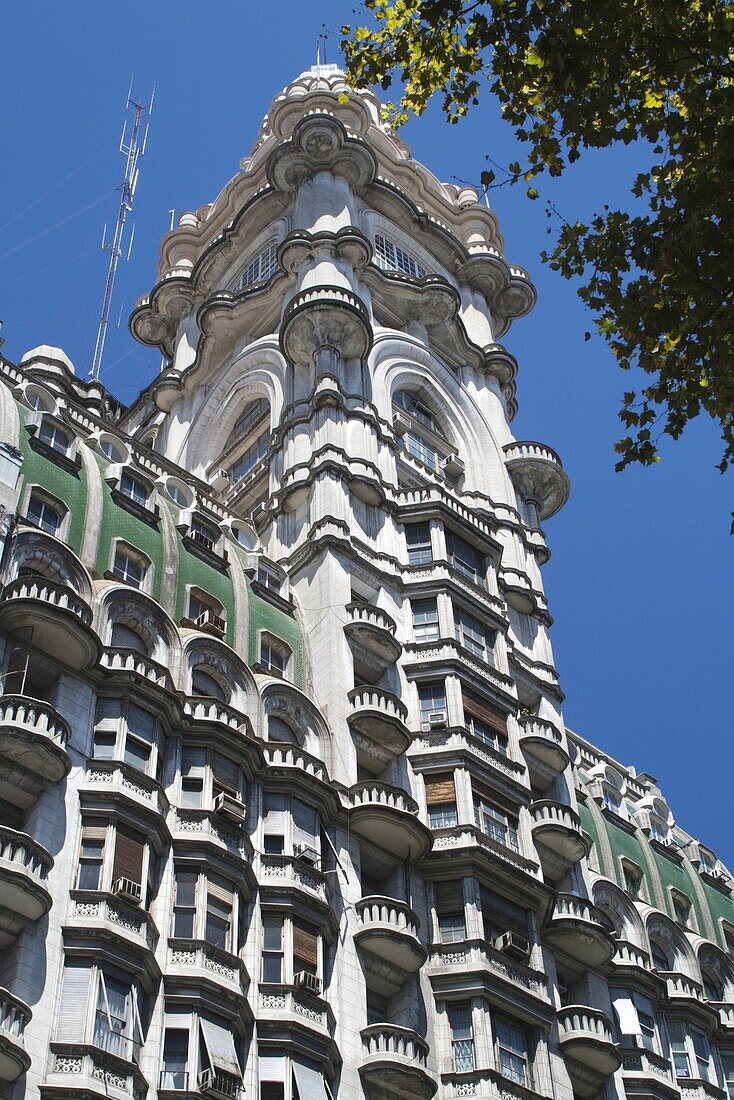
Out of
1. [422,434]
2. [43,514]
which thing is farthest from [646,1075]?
[422,434]

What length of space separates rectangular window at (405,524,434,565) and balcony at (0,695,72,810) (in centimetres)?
2271

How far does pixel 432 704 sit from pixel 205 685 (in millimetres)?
9432

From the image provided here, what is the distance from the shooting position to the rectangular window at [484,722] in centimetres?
5253

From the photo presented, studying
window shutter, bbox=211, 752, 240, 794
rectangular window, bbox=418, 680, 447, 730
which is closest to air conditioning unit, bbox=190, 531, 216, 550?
rectangular window, bbox=418, 680, 447, 730

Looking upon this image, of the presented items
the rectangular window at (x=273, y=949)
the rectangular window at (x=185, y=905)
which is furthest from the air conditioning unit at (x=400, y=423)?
the rectangular window at (x=185, y=905)

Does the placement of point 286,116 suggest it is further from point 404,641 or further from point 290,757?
point 290,757

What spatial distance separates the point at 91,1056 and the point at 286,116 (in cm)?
Result: 6219

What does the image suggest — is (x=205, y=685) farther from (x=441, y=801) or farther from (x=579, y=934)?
(x=579, y=934)

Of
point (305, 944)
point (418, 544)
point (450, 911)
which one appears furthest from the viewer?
point (418, 544)

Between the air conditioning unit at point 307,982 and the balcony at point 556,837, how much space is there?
44.9ft

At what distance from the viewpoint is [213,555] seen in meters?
51.8

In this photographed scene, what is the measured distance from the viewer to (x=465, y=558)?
59.8 meters

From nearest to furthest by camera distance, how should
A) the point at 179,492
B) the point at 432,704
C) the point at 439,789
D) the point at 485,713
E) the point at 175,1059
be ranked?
the point at 175,1059, the point at 439,789, the point at 432,704, the point at 485,713, the point at 179,492

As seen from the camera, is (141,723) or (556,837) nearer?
(141,723)
